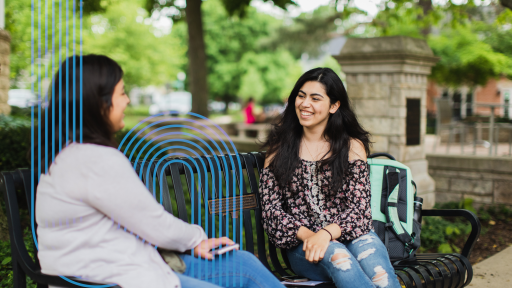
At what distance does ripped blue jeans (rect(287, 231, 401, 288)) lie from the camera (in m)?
2.58

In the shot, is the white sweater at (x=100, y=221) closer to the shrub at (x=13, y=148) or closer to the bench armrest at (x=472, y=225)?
the bench armrest at (x=472, y=225)

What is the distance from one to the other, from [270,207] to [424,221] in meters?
3.69

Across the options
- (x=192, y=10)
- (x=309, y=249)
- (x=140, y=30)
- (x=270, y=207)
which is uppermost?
(x=140, y=30)

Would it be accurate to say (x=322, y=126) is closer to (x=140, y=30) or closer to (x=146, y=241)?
(x=146, y=241)

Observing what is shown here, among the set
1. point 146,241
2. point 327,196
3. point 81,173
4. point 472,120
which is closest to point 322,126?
point 327,196

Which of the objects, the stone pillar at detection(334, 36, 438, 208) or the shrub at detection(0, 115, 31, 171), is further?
the stone pillar at detection(334, 36, 438, 208)

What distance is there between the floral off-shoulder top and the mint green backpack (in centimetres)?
37

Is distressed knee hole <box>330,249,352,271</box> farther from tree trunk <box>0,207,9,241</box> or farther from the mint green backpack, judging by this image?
→ tree trunk <box>0,207,9,241</box>

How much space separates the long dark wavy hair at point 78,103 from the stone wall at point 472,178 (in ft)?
20.7

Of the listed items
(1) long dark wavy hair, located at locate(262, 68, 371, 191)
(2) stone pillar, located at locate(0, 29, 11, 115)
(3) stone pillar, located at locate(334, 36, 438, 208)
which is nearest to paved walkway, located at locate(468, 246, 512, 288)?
(3) stone pillar, located at locate(334, 36, 438, 208)

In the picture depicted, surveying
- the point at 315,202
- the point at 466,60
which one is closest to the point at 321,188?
the point at 315,202

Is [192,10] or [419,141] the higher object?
[192,10]

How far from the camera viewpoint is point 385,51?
5703 millimetres

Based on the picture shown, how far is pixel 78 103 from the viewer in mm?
1808
